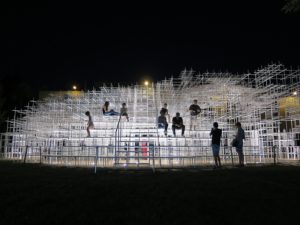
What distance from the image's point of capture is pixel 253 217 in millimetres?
3836

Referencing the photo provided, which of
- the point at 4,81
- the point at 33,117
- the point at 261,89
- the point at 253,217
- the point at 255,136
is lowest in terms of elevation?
the point at 253,217

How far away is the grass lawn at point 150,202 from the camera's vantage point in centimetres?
375

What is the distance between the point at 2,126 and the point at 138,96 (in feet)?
70.7

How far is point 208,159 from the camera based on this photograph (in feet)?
43.7

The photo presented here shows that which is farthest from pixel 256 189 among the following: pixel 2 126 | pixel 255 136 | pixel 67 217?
pixel 2 126

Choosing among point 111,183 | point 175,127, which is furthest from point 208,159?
point 111,183

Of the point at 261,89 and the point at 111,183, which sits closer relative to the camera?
the point at 111,183

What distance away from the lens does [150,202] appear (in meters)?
4.52

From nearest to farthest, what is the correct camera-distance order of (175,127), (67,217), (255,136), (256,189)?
(67,217), (256,189), (175,127), (255,136)

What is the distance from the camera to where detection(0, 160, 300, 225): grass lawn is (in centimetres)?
375

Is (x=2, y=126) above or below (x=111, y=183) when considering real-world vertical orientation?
above

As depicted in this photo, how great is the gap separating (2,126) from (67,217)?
32426mm

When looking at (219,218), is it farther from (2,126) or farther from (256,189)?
(2,126)

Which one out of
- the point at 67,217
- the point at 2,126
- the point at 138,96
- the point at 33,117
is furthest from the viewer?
the point at 2,126
